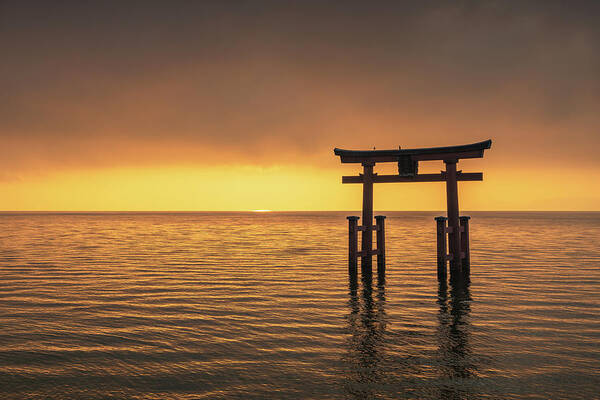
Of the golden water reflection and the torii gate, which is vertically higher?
the torii gate

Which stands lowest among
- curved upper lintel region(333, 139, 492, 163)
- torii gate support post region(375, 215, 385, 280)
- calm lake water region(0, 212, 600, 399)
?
calm lake water region(0, 212, 600, 399)

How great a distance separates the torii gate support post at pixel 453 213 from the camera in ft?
54.9

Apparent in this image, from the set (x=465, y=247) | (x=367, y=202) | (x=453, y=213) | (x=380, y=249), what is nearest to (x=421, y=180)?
(x=453, y=213)

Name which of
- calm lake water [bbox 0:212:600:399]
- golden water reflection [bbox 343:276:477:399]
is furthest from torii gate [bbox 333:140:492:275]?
golden water reflection [bbox 343:276:477:399]

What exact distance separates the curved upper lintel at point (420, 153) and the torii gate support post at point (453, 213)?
1.23 feet

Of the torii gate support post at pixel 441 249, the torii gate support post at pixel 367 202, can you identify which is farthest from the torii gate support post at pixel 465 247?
the torii gate support post at pixel 367 202

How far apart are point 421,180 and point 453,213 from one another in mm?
1809

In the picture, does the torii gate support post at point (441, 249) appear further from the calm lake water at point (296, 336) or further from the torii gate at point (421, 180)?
the calm lake water at point (296, 336)

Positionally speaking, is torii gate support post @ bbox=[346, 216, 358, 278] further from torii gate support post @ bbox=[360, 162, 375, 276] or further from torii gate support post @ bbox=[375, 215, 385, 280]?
torii gate support post @ bbox=[375, 215, 385, 280]

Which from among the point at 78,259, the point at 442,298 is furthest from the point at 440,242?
the point at 78,259

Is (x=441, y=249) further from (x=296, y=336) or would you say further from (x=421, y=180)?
(x=296, y=336)

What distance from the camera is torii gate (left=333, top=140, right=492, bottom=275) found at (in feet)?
53.8

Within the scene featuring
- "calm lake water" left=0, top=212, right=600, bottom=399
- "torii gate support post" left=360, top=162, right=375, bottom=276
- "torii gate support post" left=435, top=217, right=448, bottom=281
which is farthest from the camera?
"torii gate support post" left=360, top=162, right=375, bottom=276

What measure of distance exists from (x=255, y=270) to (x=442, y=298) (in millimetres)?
9092
